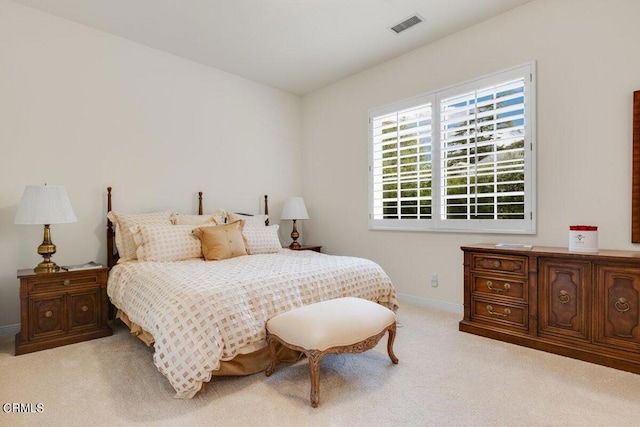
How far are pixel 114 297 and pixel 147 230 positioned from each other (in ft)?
2.06

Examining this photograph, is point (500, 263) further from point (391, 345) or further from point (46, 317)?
point (46, 317)

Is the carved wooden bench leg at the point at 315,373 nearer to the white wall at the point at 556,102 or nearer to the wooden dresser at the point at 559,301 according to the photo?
the wooden dresser at the point at 559,301

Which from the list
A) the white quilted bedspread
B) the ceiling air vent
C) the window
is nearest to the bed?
the white quilted bedspread

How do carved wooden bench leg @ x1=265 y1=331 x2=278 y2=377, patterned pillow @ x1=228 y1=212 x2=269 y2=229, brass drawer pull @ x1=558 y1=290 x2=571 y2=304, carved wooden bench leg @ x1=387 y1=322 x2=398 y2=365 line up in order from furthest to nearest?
patterned pillow @ x1=228 y1=212 x2=269 y2=229
brass drawer pull @ x1=558 y1=290 x2=571 y2=304
carved wooden bench leg @ x1=387 y1=322 x2=398 y2=365
carved wooden bench leg @ x1=265 y1=331 x2=278 y2=377

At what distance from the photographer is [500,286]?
278 cm

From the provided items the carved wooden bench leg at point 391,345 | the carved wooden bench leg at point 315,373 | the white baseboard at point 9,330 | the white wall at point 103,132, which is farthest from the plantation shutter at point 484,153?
the white baseboard at point 9,330

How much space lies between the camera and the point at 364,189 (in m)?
4.34

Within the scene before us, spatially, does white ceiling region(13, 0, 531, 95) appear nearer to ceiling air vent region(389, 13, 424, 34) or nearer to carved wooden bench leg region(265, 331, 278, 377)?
ceiling air vent region(389, 13, 424, 34)

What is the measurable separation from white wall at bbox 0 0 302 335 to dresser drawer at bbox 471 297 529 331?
301cm

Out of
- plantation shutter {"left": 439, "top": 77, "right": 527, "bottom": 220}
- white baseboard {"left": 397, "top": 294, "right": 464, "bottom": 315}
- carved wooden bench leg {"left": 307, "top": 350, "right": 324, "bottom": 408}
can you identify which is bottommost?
white baseboard {"left": 397, "top": 294, "right": 464, "bottom": 315}

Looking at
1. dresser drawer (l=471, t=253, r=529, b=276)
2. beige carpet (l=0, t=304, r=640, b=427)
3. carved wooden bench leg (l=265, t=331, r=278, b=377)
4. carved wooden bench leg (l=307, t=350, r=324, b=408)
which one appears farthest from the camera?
dresser drawer (l=471, t=253, r=529, b=276)

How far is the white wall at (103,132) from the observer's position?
9.64 ft

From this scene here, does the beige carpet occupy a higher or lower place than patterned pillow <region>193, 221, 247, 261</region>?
lower

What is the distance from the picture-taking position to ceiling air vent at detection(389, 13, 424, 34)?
3132 mm
